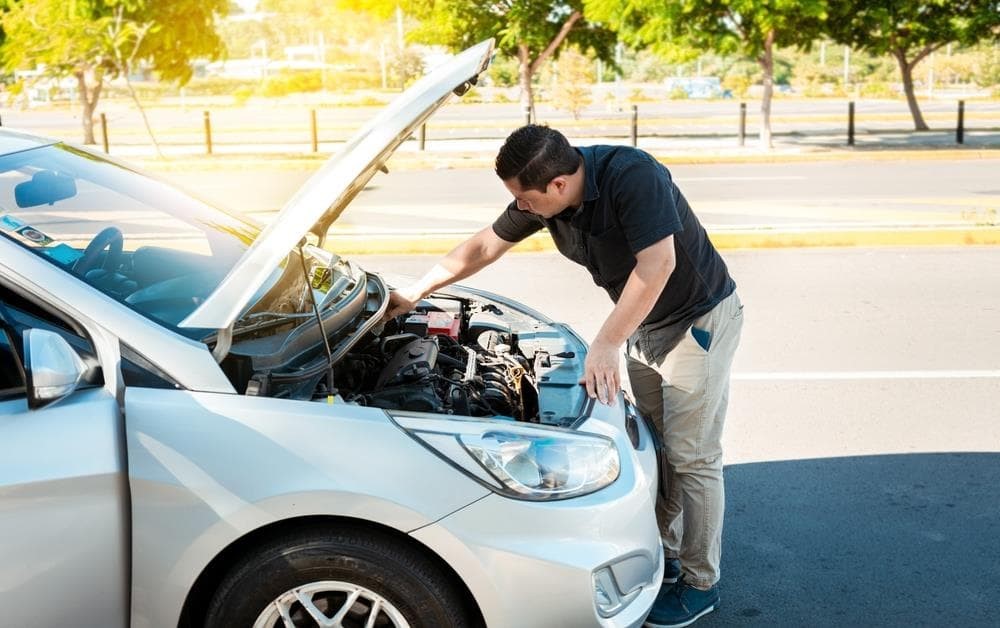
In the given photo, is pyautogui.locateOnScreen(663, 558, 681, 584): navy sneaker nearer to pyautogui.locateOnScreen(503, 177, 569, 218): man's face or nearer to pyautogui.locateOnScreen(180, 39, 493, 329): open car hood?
pyautogui.locateOnScreen(503, 177, 569, 218): man's face

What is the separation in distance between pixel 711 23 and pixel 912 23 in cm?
561

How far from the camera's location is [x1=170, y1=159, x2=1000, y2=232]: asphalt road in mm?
11602

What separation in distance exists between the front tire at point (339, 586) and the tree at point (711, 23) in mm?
17389

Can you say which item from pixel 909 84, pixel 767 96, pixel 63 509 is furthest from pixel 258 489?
pixel 909 84

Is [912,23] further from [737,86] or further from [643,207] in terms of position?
[737,86]

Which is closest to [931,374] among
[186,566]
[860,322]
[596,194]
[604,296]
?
[860,322]

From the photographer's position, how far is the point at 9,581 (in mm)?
2486

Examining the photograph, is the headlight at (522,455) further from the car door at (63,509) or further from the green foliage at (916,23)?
the green foliage at (916,23)

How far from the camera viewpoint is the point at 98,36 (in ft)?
63.8

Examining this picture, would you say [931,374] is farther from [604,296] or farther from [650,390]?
[650,390]

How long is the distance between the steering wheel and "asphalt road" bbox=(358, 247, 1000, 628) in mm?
2155

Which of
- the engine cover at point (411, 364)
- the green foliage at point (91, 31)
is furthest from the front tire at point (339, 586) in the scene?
the green foliage at point (91, 31)

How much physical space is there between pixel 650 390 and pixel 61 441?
1924 millimetres

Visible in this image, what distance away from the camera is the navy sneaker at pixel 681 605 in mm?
3474
